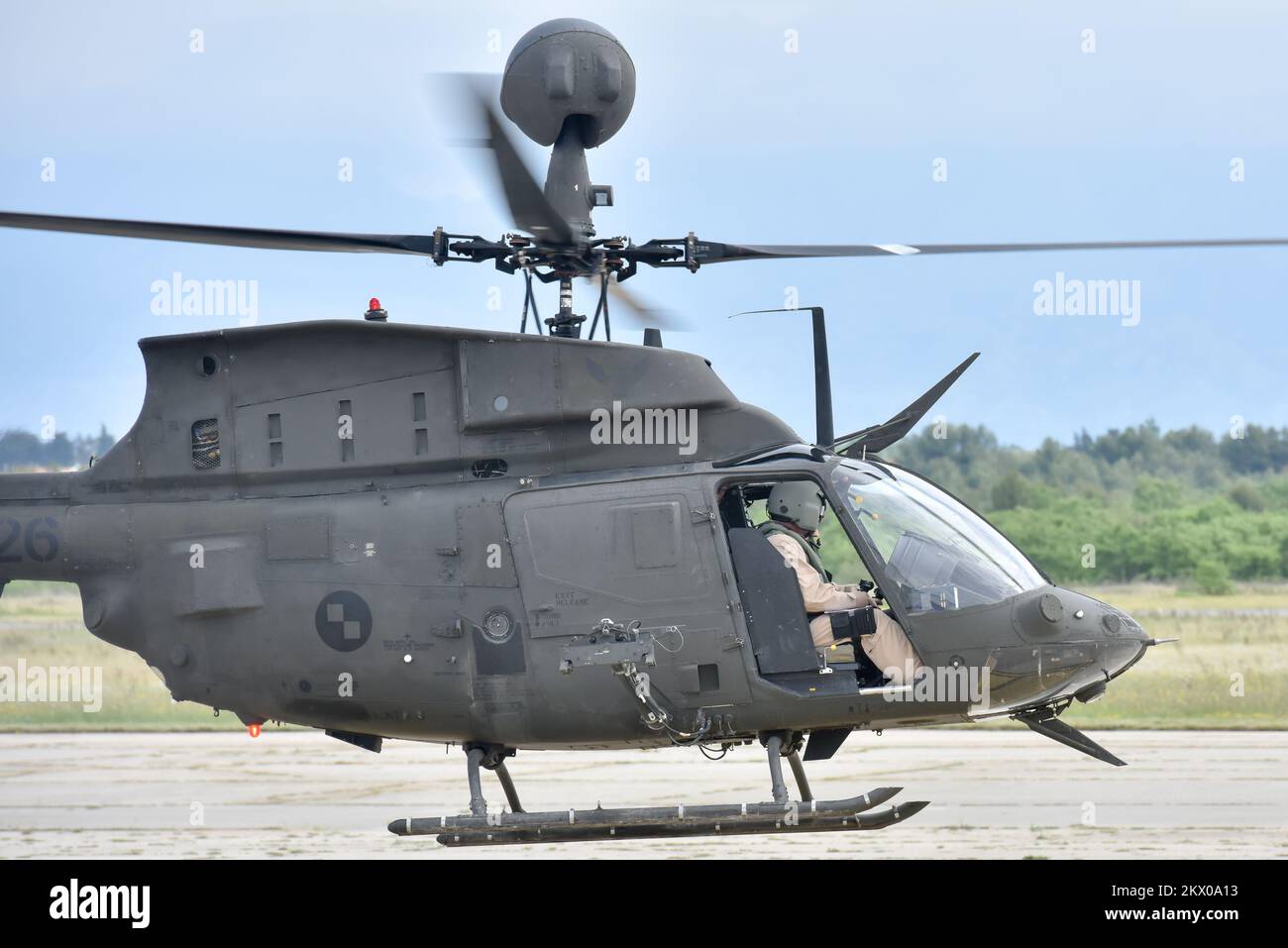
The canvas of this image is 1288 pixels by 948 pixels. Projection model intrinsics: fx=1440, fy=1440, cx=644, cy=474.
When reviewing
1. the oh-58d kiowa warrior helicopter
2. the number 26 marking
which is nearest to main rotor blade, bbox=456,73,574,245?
the oh-58d kiowa warrior helicopter

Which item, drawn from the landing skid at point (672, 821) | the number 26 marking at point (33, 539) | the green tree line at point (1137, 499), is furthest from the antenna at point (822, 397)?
the green tree line at point (1137, 499)

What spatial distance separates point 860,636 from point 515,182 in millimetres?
3241

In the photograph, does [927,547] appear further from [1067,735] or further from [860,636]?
[1067,735]

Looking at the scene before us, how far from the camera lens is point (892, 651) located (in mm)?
8242

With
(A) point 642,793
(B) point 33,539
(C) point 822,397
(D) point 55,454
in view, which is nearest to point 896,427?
(C) point 822,397

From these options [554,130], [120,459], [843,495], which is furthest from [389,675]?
[554,130]

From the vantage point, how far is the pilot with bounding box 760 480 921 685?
823cm

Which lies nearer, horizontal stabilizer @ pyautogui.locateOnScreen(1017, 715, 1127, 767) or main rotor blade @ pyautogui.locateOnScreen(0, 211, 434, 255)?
main rotor blade @ pyautogui.locateOnScreen(0, 211, 434, 255)

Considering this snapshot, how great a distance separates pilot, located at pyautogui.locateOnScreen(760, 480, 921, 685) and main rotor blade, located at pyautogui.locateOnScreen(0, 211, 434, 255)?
8.54 feet

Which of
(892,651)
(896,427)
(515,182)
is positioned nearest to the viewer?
(515,182)

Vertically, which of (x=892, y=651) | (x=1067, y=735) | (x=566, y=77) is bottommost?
(x=1067, y=735)

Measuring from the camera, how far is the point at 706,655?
26.7 ft

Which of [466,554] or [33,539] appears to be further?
[33,539]

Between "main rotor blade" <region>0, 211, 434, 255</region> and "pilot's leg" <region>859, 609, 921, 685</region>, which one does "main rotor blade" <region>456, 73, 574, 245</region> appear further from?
"pilot's leg" <region>859, 609, 921, 685</region>
